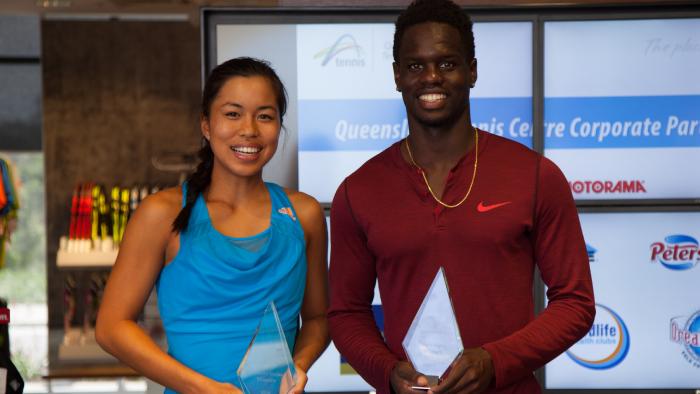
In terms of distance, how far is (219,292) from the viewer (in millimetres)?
1885

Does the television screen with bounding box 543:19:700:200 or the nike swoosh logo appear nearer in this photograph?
the nike swoosh logo

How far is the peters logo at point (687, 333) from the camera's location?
3.56 m

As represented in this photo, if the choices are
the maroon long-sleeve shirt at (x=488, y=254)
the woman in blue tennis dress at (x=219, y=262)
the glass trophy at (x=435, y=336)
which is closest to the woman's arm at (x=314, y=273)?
the woman in blue tennis dress at (x=219, y=262)

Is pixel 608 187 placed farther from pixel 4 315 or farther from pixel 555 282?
pixel 4 315

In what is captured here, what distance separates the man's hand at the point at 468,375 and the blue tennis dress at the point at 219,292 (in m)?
0.44

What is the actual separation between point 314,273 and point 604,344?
188cm

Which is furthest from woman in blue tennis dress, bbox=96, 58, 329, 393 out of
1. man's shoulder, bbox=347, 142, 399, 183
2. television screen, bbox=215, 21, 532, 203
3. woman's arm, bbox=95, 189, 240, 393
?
television screen, bbox=215, 21, 532, 203

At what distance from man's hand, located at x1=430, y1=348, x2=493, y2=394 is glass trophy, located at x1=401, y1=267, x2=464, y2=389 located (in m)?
0.02

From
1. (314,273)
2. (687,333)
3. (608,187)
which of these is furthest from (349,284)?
(687,333)

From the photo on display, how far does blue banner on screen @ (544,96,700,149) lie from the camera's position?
3525 millimetres

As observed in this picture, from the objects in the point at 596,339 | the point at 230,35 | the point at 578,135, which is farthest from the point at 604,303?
the point at 230,35

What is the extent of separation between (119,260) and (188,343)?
0.23 meters

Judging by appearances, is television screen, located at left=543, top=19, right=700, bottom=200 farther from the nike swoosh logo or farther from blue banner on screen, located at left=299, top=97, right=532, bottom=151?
the nike swoosh logo

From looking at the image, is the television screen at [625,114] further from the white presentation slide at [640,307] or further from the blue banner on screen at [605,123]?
the white presentation slide at [640,307]
